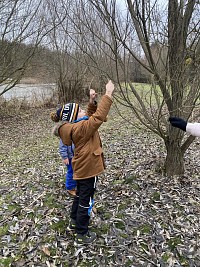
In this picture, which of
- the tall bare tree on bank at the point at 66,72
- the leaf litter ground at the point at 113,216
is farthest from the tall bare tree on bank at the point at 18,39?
the leaf litter ground at the point at 113,216

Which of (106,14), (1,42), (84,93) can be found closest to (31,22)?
(1,42)

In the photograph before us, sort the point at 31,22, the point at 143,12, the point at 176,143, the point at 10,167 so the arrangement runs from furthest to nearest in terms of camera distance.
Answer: the point at 31,22
the point at 10,167
the point at 176,143
the point at 143,12

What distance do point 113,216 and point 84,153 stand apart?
0.99 m

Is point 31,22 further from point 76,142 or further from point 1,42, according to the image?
point 76,142

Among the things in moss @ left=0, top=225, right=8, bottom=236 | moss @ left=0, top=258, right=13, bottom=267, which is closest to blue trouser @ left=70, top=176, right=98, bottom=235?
moss @ left=0, top=258, right=13, bottom=267

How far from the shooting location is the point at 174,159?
3.68 metres

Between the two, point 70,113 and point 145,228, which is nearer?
point 70,113

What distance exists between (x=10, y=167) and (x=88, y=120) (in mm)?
3326

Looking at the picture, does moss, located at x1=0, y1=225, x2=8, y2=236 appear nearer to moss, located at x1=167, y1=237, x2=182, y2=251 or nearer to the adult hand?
moss, located at x1=167, y1=237, x2=182, y2=251

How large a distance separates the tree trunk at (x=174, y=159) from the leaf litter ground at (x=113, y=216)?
11 centimetres

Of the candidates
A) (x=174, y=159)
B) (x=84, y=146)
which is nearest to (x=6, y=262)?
(x=84, y=146)

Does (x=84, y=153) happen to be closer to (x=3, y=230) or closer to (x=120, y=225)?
(x=120, y=225)

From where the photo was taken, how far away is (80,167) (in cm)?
261

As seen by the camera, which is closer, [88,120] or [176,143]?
[88,120]
